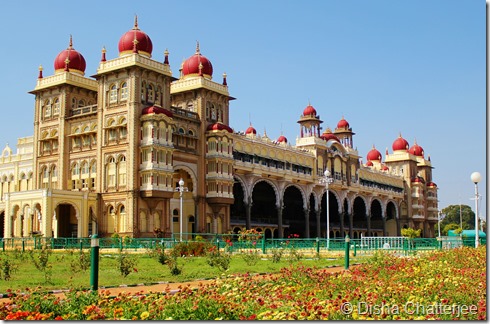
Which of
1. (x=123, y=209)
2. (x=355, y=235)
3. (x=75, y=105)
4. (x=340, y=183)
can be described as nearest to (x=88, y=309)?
(x=123, y=209)

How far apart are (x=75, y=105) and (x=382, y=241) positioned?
1217 inches

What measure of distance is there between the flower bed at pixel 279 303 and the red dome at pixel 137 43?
124ft

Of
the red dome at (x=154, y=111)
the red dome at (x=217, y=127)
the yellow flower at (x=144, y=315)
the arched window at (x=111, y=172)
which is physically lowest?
the yellow flower at (x=144, y=315)

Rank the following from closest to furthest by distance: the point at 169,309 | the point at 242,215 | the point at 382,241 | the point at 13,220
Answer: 1. the point at 169,309
2. the point at 382,241
3. the point at 13,220
4. the point at 242,215

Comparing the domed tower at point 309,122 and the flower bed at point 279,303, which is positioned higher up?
the domed tower at point 309,122

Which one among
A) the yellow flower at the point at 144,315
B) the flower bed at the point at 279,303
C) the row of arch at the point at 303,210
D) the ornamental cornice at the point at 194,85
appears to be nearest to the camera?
the yellow flower at the point at 144,315

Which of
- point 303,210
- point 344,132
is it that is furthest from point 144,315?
point 344,132

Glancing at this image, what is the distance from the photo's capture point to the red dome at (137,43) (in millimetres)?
48625

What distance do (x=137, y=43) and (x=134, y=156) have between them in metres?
9.45

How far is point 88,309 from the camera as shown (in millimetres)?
9477

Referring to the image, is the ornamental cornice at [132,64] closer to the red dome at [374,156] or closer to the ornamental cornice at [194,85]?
the ornamental cornice at [194,85]

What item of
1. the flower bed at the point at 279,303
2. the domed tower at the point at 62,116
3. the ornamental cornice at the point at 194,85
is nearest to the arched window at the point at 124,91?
the domed tower at the point at 62,116

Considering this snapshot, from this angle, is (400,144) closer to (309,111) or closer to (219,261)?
(309,111)

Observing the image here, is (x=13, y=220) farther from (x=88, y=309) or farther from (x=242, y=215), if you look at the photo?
(x=88, y=309)
